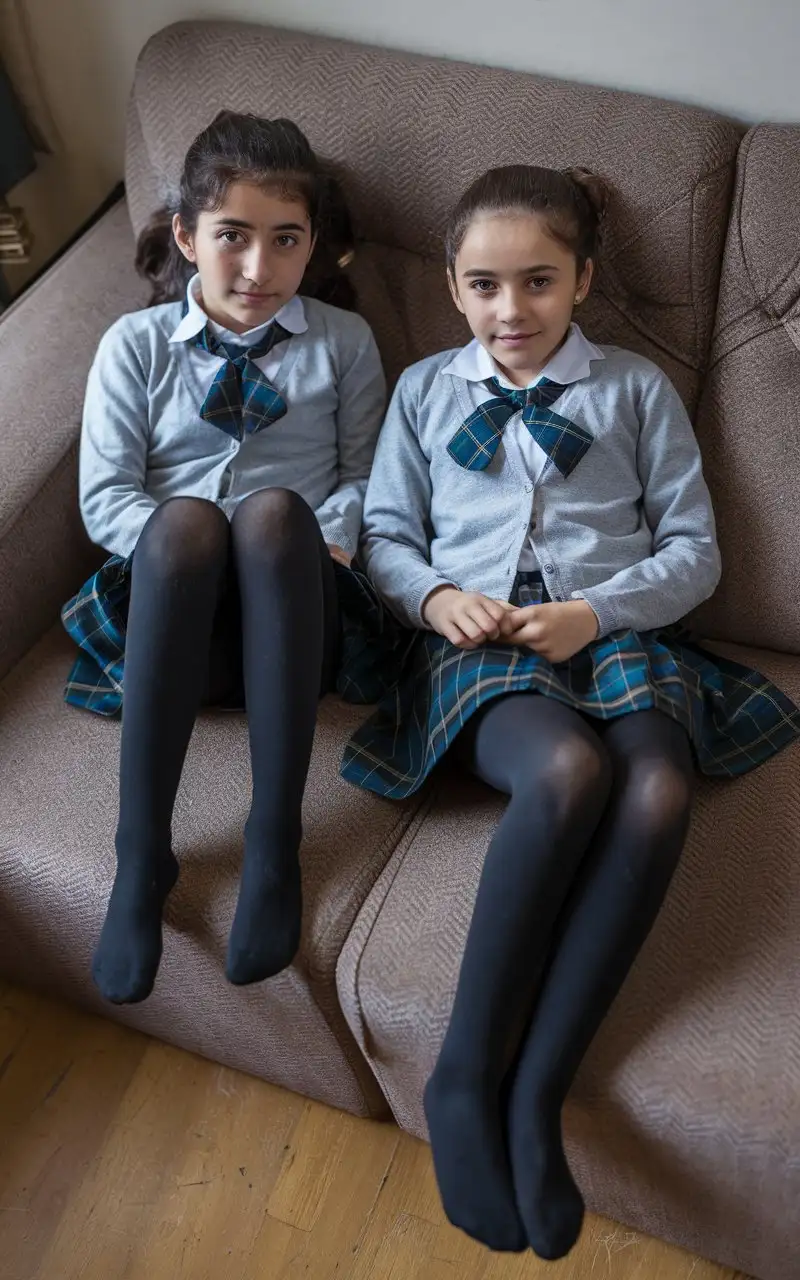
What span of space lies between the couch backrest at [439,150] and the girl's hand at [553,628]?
392 mm

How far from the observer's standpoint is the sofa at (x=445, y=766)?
121cm

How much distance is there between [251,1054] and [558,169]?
1.21 m

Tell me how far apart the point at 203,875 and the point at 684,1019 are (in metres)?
0.56

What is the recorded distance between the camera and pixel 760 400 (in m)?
1.52

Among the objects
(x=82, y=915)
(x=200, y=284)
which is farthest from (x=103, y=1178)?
(x=200, y=284)

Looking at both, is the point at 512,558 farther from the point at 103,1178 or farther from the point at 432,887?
the point at 103,1178

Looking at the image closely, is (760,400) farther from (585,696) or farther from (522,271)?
(585,696)

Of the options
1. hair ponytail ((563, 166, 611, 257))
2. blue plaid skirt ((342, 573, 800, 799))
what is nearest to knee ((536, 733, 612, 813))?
blue plaid skirt ((342, 573, 800, 799))

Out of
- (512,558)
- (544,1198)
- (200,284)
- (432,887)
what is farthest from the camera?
(200,284)

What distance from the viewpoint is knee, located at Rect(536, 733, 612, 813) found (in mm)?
1209

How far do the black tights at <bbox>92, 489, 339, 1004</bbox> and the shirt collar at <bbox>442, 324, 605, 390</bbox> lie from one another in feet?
1.10

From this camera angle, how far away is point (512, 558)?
146cm

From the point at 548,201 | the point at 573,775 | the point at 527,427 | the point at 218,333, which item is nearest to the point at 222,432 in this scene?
the point at 218,333

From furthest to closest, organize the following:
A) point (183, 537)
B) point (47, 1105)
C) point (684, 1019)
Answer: point (47, 1105)
point (183, 537)
point (684, 1019)
